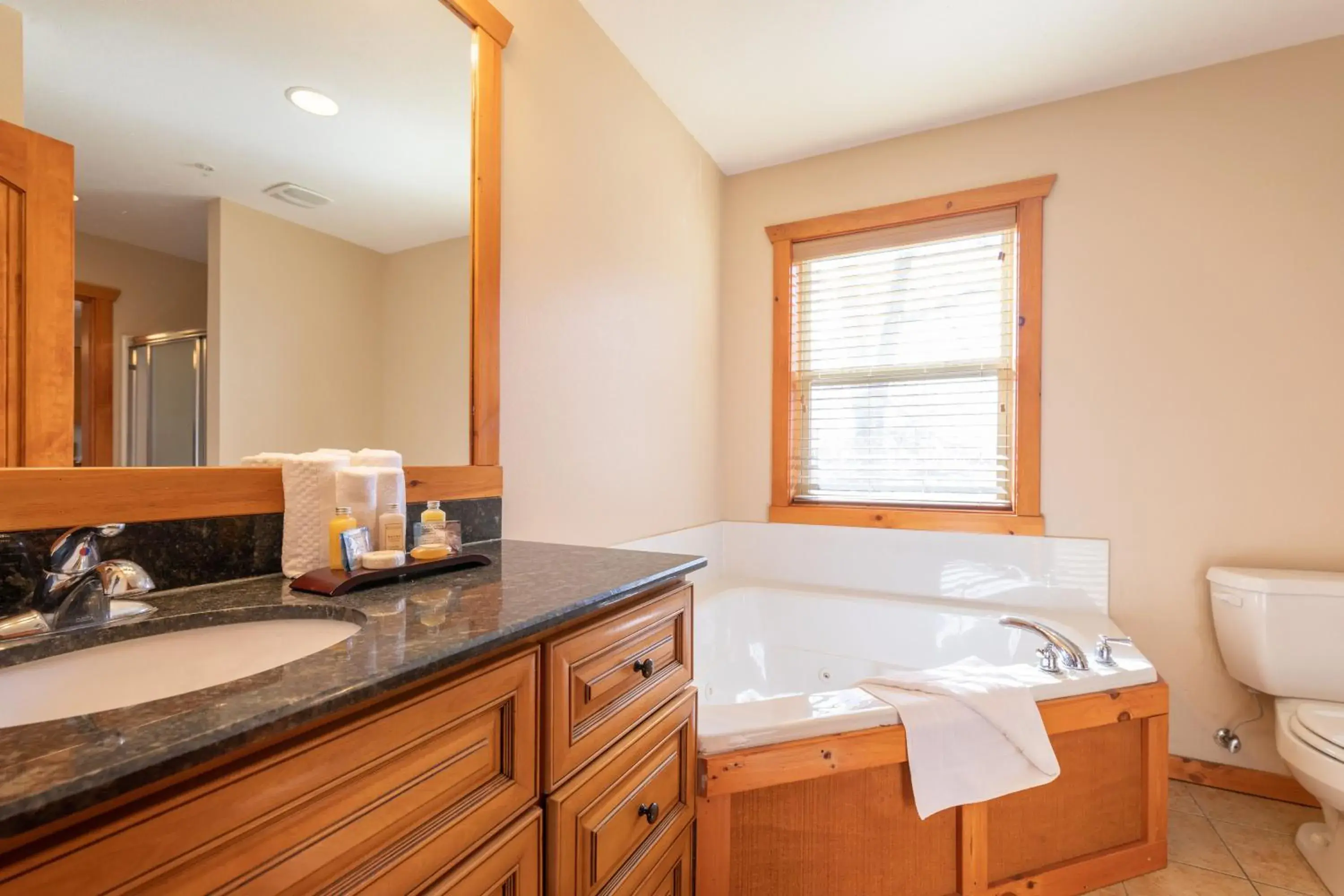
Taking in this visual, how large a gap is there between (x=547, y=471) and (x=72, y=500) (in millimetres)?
984

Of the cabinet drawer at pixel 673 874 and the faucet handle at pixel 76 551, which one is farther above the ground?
the faucet handle at pixel 76 551

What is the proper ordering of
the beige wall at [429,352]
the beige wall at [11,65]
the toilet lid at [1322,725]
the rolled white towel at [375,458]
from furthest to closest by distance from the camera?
the toilet lid at [1322,725], the beige wall at [429,352], the rolled white towel at [375,458], the beige wall at [11,65]

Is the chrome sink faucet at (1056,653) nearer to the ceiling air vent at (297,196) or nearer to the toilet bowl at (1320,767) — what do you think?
the toilet bowl at (1320,767)

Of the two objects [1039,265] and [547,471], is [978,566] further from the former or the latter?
[547,471]

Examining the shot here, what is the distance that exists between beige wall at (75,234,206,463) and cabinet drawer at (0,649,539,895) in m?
0.61

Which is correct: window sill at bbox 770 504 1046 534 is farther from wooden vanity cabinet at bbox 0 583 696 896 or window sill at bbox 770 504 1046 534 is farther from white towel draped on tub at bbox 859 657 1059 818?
wooden vanity cabinet at bbox 0 583 696 896

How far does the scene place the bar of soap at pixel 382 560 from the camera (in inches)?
37.2

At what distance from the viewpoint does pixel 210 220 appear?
939mm

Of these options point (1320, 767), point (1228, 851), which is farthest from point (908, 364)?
point (1228, 851)

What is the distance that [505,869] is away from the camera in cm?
72

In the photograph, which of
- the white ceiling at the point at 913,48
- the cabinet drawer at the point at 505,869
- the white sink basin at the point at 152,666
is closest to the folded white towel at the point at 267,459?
the white sink basin at the point at 152,666

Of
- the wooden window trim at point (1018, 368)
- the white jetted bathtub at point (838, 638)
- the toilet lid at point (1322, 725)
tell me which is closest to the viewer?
the toilet lid at point (1322, 725)

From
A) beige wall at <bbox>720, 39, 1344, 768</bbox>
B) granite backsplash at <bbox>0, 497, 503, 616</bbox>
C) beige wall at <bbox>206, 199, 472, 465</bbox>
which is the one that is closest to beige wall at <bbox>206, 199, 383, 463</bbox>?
beige wall at <bbox>206, 199, 472, 465</bbox>

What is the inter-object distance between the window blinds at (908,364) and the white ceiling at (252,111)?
1715 mm
